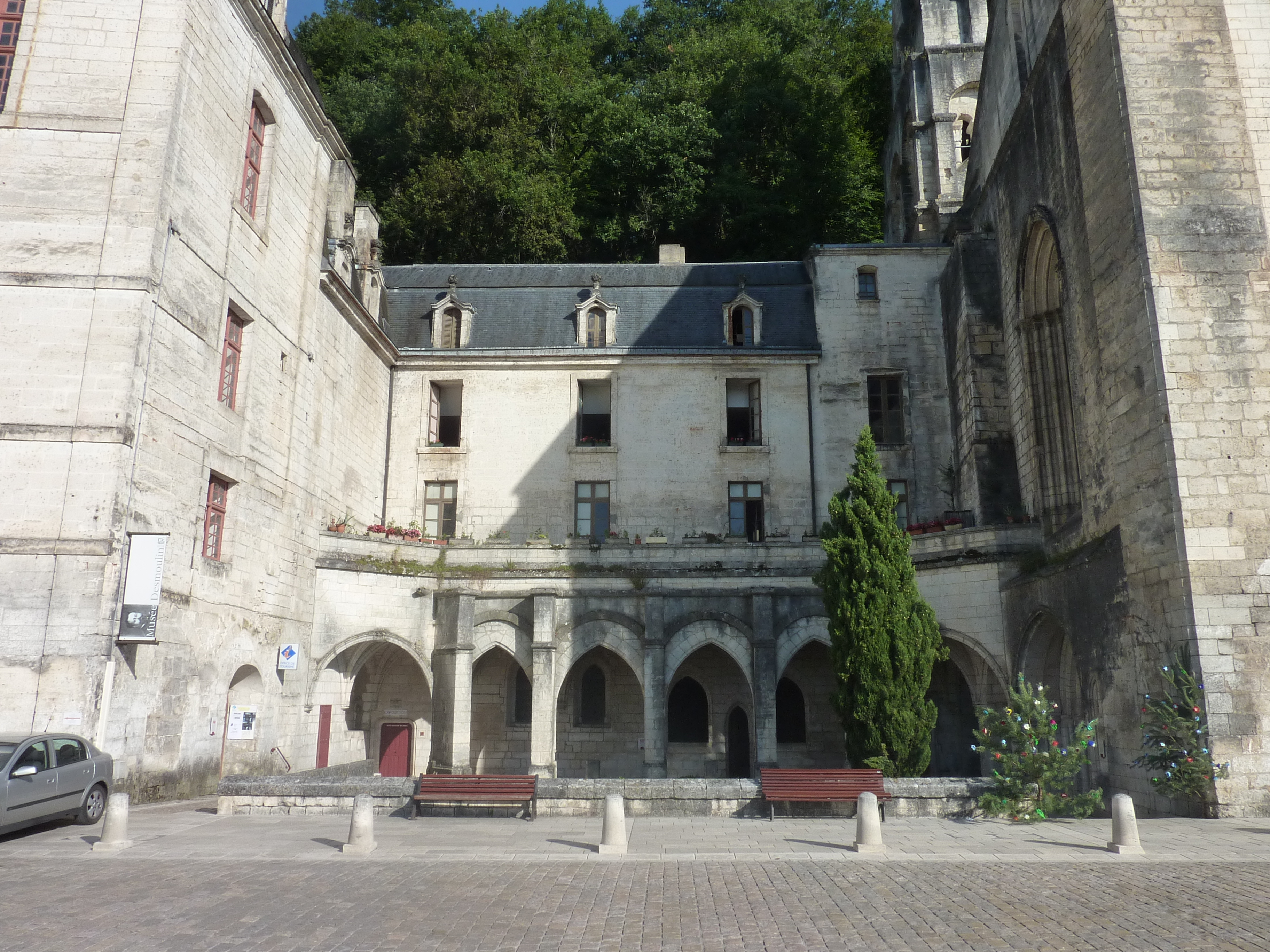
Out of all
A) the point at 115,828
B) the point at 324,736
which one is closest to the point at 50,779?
the point at 115,828

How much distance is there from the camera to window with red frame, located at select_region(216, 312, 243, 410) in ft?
53.5

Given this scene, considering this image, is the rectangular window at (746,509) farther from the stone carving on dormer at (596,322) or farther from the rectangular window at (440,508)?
the rectangular window at (440,508)

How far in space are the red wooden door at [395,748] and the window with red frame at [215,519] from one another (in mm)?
7417

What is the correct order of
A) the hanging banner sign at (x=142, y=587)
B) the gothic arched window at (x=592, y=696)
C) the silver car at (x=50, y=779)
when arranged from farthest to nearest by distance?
the gothic arched window at (x=592, y=696)
the hanging banner sign at (x=142, y=587)
the silver car at (x=50, y=779)

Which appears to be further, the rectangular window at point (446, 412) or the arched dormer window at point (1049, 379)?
the rectangular window at point (446, 412)

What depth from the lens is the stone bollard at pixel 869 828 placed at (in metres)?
10.0

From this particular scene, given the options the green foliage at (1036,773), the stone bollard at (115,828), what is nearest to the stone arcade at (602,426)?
the green foliage at (1036,773)

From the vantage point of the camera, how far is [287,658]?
17594mm

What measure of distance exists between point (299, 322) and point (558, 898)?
47.1 feet

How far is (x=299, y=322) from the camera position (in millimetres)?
19125

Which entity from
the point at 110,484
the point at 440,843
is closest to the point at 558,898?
the point at 440,843

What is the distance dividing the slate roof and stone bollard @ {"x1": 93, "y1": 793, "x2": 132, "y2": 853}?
1651cm

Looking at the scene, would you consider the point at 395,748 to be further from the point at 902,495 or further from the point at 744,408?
the point at 902,495

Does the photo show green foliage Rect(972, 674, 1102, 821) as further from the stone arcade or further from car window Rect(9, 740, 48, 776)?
car window Rect(9, 740, 48, 776)
